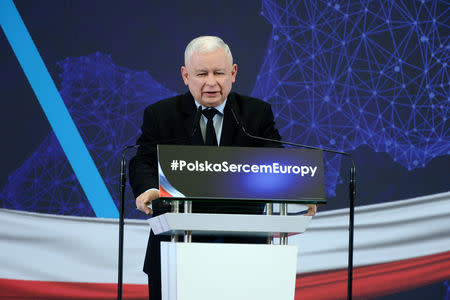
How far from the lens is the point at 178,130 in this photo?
250cm

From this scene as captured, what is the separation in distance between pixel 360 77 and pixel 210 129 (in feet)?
7.02

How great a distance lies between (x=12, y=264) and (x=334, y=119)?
2252 millimetres

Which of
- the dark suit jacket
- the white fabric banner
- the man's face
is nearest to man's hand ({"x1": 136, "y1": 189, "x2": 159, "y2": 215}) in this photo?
the dark suit jacket

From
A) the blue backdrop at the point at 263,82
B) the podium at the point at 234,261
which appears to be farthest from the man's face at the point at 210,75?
the blue backdrop at the point at 263,82

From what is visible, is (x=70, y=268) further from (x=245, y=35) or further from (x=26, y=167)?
(x=245, y=35)

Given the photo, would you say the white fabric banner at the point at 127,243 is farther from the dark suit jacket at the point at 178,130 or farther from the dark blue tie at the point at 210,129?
the dark blue tie at the point at 210,129

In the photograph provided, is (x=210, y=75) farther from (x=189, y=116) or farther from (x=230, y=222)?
(x=230, y=222)

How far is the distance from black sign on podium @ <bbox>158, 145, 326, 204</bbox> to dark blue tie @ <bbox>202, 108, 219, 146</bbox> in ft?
1.59

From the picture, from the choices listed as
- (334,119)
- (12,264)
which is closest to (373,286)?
(334,119)

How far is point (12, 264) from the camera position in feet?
13.0

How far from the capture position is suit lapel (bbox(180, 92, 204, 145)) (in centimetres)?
237

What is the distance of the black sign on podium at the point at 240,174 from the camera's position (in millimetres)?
1811

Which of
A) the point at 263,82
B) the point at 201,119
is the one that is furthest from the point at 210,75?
the point at 263,82

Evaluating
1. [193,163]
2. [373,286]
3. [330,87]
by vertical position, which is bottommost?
[373,286]
